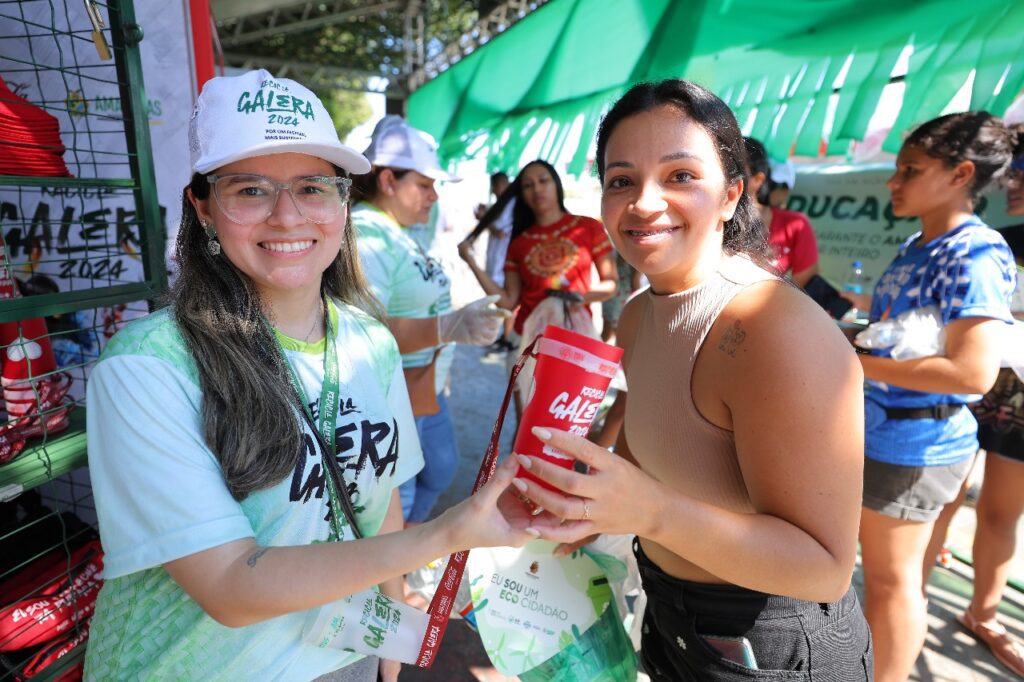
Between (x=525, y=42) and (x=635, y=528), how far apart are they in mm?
4850

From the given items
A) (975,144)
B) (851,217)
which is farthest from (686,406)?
(851,217)

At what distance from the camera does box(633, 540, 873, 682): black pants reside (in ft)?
4.24

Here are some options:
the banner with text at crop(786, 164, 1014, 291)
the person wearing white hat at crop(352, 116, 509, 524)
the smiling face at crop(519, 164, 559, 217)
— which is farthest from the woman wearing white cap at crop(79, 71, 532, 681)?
the banner with text at crop(786, 164, 1014, 291)

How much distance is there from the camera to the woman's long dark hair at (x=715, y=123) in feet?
4.17

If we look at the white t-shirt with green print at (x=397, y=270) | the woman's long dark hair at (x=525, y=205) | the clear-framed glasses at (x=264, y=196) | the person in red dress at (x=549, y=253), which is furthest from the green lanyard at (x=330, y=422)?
the woman's long dark hair at (x=525, y=205)

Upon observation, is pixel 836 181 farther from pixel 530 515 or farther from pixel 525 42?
pixel 530 515

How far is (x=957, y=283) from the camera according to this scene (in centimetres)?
192

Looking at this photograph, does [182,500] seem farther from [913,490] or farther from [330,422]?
[913,490]

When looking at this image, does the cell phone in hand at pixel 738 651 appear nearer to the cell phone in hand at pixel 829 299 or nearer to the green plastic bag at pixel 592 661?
the green plastic bag at pixel 592 661

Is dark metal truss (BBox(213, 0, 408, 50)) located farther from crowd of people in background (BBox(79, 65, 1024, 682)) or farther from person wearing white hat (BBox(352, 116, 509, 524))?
crowd of people in background (BBox(79, 65, 1024, 682))

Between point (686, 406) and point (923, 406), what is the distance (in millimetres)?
1376

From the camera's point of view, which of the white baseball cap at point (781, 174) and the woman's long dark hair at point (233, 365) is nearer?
the woman's long dark hair at point (233, 365)

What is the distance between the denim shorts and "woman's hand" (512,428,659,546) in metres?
1.54

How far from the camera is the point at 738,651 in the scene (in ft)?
4.26
